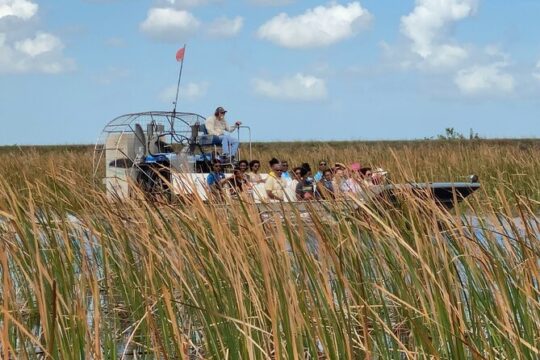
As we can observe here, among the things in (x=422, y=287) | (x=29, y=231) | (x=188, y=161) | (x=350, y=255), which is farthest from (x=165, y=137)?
(x=422, y=287)

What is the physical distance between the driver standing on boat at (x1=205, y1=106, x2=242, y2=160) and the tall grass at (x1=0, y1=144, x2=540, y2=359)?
24.8ft

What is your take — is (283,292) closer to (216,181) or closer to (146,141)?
(216,181)

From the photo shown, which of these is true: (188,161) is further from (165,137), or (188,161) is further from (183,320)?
(183,320)

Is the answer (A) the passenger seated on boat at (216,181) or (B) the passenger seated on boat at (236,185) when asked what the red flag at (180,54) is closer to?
(A) the passenger seated on boat at (216,181)

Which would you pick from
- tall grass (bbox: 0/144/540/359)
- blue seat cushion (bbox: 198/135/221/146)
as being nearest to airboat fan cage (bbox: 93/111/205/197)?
blue seat cushion (bbox: 198/135/221/146)

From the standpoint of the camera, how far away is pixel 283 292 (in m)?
3.35

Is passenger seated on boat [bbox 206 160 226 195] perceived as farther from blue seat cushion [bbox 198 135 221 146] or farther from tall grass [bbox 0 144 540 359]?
blue seat cushion [bbox 198 135 221 146]

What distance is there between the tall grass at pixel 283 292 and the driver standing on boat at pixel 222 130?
7.56m

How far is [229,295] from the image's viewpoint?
380cm

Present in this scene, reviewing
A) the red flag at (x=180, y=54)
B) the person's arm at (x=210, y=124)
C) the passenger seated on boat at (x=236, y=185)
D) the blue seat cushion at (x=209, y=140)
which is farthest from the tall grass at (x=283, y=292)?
the red flag at (x=180, y=54)

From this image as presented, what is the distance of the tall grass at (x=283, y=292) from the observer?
10.6 ft

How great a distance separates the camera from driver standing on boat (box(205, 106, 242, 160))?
42.2ft

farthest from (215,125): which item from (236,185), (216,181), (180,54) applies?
(236,185)

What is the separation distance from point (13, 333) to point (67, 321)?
0.79ft
